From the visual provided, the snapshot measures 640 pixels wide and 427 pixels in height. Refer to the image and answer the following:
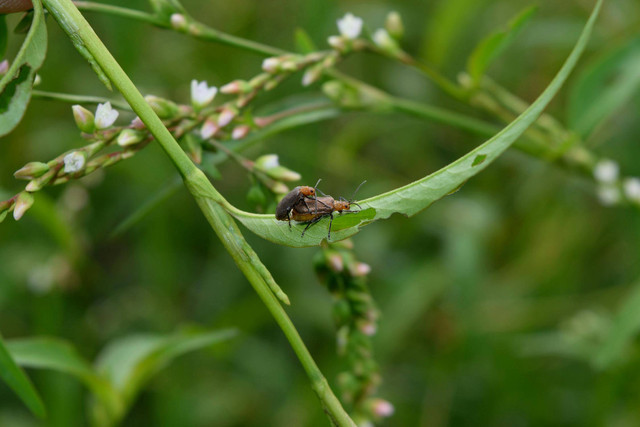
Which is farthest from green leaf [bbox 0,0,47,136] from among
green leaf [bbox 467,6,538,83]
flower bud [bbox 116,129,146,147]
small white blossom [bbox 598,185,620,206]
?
small white blossom [bbox 598,185,620,206]

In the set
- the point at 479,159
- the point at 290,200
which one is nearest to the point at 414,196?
the point at 479,159

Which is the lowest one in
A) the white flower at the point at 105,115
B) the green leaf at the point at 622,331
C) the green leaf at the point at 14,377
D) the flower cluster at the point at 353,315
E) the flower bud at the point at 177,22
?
the green leaf at the point at 622,331

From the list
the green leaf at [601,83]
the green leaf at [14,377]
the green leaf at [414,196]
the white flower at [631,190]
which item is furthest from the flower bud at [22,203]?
the white flower at [631,190]

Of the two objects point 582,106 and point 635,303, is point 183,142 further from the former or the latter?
point 635,303

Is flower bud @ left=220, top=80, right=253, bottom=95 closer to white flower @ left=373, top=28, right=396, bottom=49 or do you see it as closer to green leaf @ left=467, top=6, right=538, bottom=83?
white flower @ left=373, top=28, right=396, bottom=49

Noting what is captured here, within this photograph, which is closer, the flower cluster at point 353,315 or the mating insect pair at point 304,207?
the mating insect pair at point 304,207

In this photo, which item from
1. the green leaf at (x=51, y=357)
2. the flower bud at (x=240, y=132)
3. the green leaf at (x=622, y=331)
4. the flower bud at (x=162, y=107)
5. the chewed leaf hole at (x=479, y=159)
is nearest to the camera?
the chewed leaf hole at (x=479, y=159)

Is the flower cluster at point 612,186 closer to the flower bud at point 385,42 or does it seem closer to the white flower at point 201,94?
the flower bud at point 385,42
